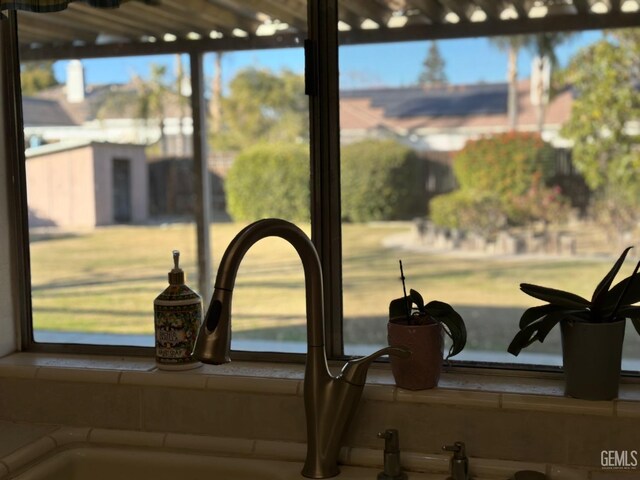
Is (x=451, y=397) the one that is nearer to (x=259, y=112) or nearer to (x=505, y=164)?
(x=259, y=112)

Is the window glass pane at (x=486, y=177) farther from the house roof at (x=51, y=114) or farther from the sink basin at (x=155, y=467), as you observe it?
the sink basin at (x=155, y=467)

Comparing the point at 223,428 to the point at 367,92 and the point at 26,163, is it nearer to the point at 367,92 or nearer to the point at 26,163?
the point at 26,163

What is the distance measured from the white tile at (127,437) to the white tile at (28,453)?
73 mm

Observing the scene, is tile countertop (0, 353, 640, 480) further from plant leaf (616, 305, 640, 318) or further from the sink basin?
plant leaf (616, 305, 640, 318)

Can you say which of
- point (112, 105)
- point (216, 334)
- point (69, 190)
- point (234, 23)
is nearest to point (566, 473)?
point (216, 334)

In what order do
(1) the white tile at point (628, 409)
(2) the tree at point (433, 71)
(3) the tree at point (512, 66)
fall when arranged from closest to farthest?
(1) the white tile at point (628, 409) → (3) the tree at point (512, 66) → (2) the tree at point (433, 71)

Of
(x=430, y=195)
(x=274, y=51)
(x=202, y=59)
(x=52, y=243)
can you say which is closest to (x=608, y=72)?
(x=430, y=195)

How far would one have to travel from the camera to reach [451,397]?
1.15 metres

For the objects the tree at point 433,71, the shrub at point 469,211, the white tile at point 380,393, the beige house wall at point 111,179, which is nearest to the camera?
the white tile at point 380,393

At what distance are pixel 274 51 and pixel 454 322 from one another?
438 cm

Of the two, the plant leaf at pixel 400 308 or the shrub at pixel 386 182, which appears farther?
the shrub at pixel 386 182

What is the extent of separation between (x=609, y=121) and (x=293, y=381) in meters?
5.78

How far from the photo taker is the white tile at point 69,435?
129 centimetres

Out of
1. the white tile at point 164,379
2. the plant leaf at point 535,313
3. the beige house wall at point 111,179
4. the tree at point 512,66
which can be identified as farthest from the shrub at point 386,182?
the plant leaf at point 535,313
